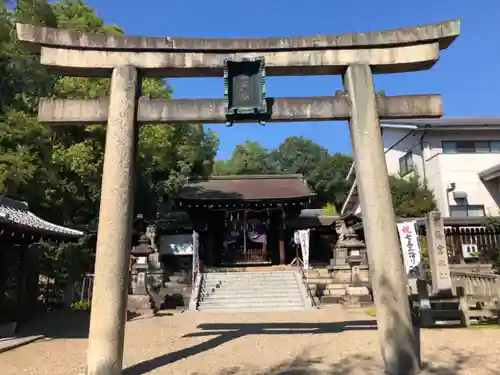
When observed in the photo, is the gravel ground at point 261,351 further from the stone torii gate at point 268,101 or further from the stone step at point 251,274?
the stone step at point 251,274

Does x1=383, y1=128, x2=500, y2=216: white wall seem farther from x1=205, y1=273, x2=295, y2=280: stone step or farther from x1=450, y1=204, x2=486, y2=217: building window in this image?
x1=205, y1=273, x2=295, y2=280: stone step

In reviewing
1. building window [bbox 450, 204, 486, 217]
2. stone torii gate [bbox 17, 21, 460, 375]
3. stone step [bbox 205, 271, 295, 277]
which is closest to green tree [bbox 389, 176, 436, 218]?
building window [bbox 450, 204, 486, 217]

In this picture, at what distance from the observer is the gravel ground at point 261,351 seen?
5.97 meters

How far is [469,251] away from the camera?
59.8 ft

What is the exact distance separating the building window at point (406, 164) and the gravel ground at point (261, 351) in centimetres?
1652

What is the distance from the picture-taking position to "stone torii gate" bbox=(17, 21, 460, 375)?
19.1 ft

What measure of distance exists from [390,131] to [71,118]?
23.2 m

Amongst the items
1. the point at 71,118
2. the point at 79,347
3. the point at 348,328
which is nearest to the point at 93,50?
the point at 71,118

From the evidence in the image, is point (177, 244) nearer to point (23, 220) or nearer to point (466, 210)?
point (23, 220)

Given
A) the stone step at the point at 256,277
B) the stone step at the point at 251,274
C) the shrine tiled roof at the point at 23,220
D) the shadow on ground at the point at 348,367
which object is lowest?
the shadow on ground at the point at 348,367

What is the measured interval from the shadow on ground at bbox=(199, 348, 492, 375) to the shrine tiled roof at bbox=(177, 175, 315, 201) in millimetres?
14880

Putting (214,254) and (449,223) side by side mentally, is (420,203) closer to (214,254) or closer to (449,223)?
(449,223)

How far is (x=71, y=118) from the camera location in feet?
21.1

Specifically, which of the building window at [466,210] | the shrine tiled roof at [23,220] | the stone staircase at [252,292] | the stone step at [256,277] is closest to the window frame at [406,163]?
the building window at [466,210]
